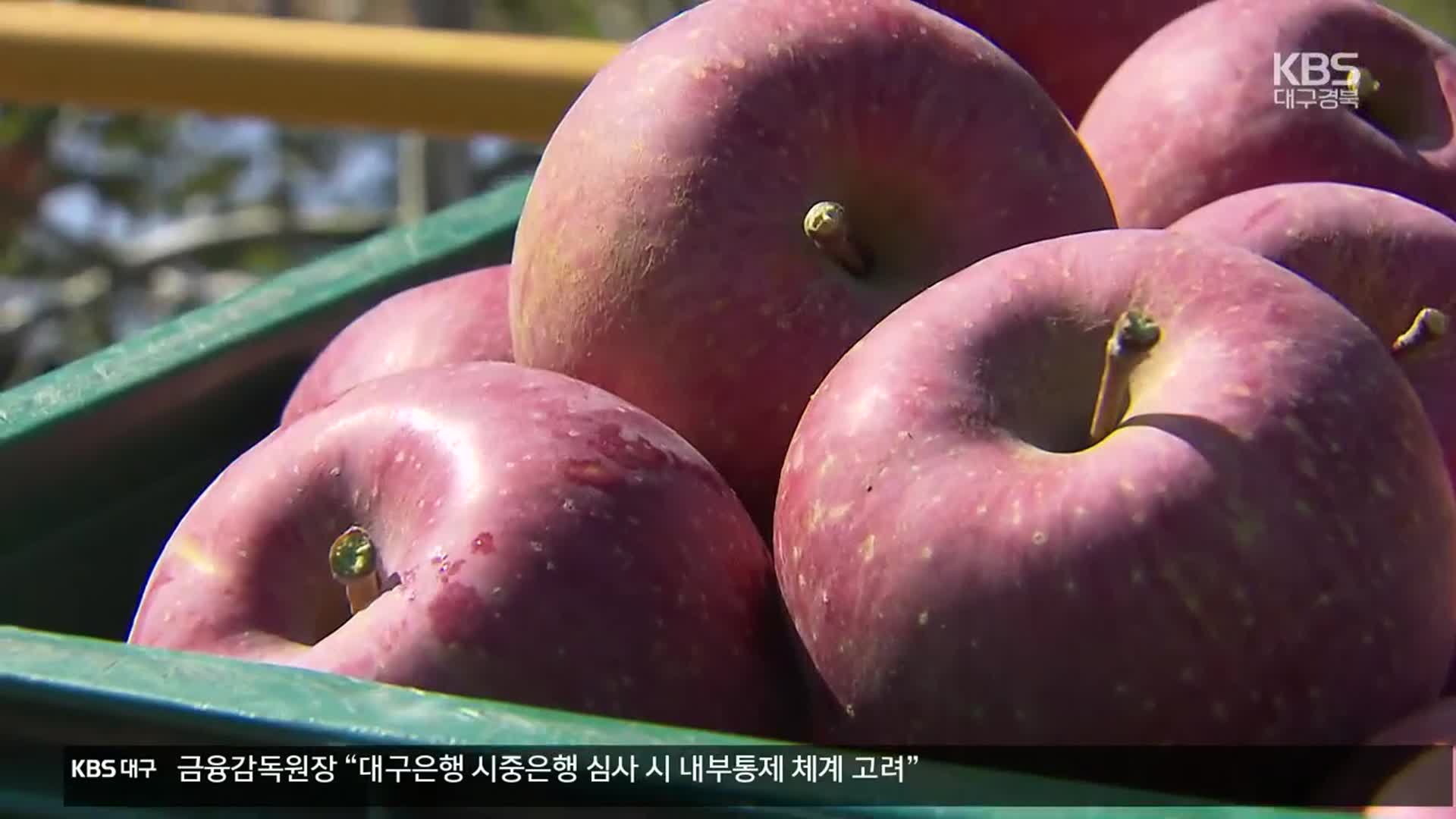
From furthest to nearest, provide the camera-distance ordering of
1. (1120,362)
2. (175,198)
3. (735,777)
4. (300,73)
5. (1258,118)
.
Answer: (175,198) → (300,73) → (1258,118) → (1120,362) → (735,777)

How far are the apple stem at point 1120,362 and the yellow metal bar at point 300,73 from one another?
4.95 feet

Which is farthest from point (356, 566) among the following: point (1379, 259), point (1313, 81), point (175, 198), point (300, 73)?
point (175, 198)

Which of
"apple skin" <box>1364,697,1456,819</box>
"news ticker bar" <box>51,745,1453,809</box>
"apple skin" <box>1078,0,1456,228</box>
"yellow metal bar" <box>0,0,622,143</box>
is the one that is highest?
"yellow metal bar" <box>0,0,622,143</box>

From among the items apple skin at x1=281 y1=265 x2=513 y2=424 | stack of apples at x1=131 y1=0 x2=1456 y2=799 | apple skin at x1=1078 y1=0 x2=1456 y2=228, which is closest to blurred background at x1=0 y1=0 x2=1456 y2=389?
apple skin at x1=281 y1=265 x2=513 y2=424

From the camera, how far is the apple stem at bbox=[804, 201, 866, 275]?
3.62 feet

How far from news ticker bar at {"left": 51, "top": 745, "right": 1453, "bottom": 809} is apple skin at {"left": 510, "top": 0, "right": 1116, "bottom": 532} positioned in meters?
0.30

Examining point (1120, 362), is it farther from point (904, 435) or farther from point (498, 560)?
point (498, 560)

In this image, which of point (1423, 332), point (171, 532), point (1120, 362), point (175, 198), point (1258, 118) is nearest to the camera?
point (1120, 362)

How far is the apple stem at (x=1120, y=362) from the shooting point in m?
0.92

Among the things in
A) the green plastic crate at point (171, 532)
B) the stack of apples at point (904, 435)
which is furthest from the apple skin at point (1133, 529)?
the green plastic crate at point (171, 532)

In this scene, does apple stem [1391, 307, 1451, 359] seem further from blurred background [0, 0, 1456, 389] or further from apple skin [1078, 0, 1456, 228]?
blurred background [0, 0, 1456, 389]

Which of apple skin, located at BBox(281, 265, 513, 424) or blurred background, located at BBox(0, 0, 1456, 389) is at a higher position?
blurred background, located at BBox(0, 0, 1456, 389)

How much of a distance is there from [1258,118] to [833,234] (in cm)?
42

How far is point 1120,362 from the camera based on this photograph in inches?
36.8
